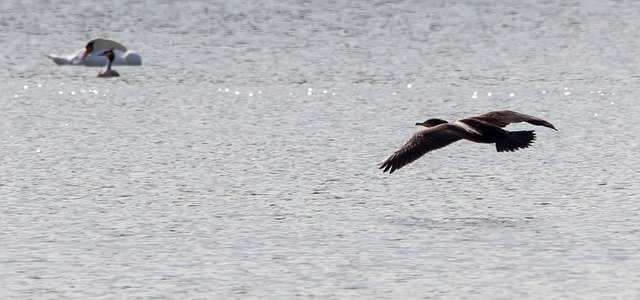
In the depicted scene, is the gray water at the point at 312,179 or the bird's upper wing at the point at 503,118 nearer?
the gray water at the point at 312,179

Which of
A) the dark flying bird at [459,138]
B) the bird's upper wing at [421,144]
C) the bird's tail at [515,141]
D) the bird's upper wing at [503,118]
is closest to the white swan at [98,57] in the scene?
the bird's upper wing at [503,118]

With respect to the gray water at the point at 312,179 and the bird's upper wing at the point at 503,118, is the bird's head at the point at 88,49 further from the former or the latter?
the bird's upper wing at the point at 503,118

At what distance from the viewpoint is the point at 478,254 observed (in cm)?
1178

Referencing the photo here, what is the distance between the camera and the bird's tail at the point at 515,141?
1350 centimetres

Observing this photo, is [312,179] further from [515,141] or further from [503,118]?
[515,141]

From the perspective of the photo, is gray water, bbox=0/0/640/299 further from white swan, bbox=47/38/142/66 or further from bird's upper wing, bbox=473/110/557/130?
bird's upper wing, bbox=473/110/557/130

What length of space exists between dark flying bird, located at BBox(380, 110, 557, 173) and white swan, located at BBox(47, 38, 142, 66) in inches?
756

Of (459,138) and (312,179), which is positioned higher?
(459,138)

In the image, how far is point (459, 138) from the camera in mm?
13930

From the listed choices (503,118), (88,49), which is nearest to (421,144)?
(503,118)

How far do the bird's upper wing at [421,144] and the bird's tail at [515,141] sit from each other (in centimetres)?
44

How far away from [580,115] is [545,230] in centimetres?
1050

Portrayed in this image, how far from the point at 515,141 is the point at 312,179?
10.1 ft

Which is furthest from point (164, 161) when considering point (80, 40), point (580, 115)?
point (80, 40)
